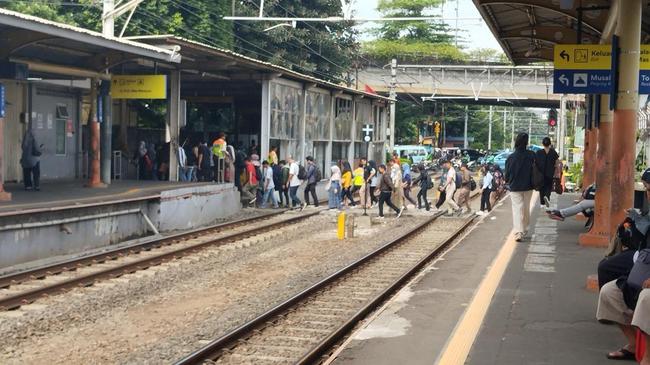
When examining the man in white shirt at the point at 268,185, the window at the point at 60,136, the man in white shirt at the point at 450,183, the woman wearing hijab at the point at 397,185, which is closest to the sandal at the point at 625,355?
the woman wearing hijab at the point at 397,185

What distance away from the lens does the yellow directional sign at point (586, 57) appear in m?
13.1

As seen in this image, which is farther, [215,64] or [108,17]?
[215,64]

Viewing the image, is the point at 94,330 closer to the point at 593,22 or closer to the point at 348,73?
the point at 593,22

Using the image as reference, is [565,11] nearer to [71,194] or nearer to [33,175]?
[71,194]

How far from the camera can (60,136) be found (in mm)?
22922

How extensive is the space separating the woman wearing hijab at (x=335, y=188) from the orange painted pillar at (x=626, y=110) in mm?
15042

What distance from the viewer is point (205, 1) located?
42.0 m

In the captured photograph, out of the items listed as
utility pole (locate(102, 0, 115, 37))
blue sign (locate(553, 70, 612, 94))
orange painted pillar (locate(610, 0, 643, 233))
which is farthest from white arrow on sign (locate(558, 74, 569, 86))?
utility pole (locate(102, 0, 115, 37))

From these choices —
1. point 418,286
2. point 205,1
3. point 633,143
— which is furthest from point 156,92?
point 205,1

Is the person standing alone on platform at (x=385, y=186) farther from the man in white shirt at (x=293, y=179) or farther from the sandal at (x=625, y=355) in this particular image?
the sandal at (x=625, y=355)

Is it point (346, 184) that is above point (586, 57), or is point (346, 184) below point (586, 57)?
below

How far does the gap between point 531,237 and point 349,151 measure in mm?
24316

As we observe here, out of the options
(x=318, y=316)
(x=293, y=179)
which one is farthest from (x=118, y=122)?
(x=318, y=316)

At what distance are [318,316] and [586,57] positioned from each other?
247 inches
